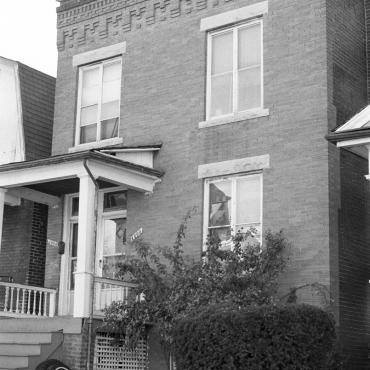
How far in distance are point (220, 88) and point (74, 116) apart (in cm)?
376

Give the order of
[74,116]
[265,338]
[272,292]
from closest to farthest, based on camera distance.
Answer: [265,338] → [272,292] → [74,116]

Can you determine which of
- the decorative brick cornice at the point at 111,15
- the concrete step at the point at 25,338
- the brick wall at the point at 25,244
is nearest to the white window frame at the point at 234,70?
the decorative brick cornice at the point at 111,15

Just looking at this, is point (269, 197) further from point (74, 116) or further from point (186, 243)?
point (74, 116)

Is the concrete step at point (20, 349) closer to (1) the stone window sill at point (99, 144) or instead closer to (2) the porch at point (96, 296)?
(2) the porch at point (96, 296)

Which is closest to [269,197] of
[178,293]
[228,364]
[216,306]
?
[178,293]

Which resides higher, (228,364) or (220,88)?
(220,88)

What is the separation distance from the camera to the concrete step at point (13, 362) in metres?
14.2

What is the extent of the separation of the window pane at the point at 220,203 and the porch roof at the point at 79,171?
124 centimetres

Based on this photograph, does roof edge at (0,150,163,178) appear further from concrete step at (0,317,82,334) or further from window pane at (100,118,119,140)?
concrete step at (0,317,82,334)

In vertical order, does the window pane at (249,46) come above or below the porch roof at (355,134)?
above

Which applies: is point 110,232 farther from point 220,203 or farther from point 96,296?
point 220,203

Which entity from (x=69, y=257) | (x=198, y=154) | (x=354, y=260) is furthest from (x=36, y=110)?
(x=354, y=260)

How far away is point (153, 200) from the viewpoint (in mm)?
16766

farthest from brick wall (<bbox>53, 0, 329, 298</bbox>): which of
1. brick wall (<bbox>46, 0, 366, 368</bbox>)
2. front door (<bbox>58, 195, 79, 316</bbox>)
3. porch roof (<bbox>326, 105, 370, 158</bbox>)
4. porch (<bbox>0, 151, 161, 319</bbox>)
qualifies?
porch roof (<bbox>326, 105, 370, 158</bbox>)
